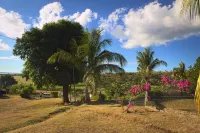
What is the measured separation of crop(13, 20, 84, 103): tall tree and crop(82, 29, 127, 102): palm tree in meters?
3.00

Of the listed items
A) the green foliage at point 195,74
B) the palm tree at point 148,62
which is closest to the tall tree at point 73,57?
the palm tree at point 148,62

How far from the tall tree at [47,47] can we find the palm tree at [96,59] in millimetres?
2999

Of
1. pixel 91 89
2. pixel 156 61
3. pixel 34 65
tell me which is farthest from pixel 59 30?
pixel 156 61

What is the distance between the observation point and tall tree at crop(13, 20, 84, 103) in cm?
2116

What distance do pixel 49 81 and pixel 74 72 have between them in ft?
9.20

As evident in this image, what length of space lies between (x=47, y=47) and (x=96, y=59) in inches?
190

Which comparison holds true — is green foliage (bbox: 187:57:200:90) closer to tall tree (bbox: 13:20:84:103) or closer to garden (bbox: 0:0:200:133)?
garden (bbox: 0:0:200:133)

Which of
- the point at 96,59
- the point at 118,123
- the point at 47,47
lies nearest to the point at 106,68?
the point at 96,59

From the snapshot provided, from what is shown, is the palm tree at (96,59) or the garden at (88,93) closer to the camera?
the garden at (88,93)

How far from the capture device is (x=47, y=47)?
2119cm

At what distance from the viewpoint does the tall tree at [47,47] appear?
69.4 feet

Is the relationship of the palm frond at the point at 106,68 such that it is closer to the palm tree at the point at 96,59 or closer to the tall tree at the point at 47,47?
the palm tree at the point at 96,59

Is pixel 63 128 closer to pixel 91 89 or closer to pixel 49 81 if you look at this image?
pixel 91 89

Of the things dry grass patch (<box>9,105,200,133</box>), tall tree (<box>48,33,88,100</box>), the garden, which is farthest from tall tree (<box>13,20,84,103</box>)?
dry grass patch (<box>9,105,200,133</box>)
